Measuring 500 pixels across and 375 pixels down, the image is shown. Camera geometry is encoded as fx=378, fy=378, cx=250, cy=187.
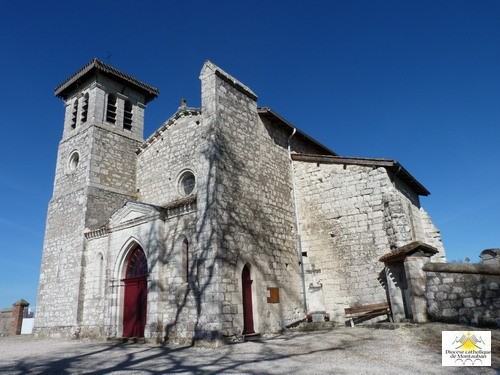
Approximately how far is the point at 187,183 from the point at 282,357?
303 inches

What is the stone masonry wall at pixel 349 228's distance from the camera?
11.2 meters

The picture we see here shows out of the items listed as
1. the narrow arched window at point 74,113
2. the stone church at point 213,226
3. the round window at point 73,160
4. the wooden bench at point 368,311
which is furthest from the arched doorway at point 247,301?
the narrow arched window at point 74,113

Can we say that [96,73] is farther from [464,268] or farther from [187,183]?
[464,268]

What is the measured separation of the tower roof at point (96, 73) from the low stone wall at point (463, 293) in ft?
45.8

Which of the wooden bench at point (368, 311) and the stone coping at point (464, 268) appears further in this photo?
the wooden bench at point (368, 311)

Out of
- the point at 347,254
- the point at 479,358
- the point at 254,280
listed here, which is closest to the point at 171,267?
the point at 254,280

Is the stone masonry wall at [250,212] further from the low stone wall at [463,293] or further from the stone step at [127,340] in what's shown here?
the low stone wall at [463,293]

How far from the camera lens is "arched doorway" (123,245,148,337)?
11.4 meters

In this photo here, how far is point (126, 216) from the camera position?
12.2m

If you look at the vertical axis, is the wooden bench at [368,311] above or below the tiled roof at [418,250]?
below

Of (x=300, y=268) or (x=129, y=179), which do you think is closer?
(x=300, y=268)

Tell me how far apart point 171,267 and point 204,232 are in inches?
65.6

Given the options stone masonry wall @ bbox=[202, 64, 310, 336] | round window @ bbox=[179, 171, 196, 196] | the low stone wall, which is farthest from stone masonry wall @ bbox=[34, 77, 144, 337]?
the low stone wall

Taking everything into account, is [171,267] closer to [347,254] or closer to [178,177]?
[178,177]
